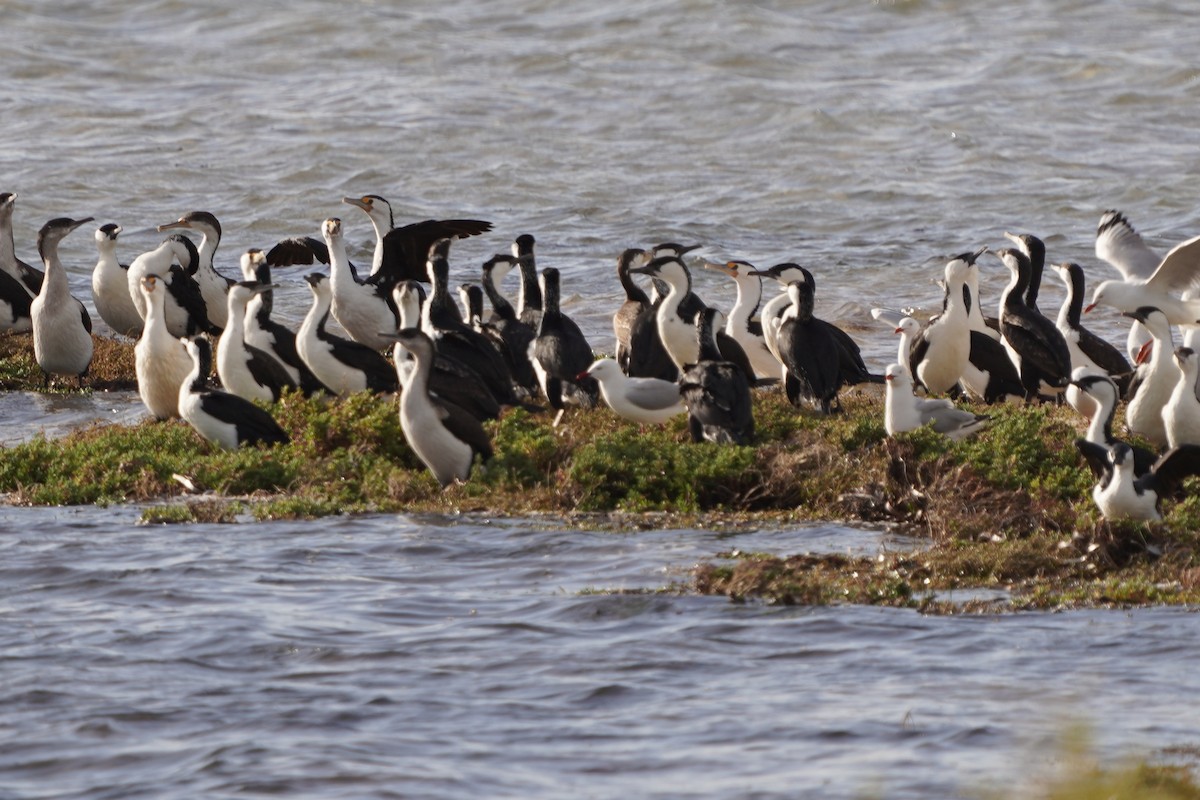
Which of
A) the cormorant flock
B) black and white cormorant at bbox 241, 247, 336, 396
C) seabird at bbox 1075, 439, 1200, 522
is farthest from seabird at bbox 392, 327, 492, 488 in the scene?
seabird at bbox 1075, 439, 1200, 522

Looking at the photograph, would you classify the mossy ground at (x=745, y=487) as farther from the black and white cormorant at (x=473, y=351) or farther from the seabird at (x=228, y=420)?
the black and white cormorant at (x=473, y=351)

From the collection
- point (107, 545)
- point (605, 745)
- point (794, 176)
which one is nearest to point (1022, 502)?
point (605, 745)

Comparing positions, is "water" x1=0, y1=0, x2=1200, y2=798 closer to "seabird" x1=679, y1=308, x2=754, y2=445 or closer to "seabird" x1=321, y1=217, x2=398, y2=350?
"seabird" x1=679, y1=308, x2=754, y2=445

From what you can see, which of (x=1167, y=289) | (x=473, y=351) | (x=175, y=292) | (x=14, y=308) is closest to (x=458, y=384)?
(x=473, y=351)

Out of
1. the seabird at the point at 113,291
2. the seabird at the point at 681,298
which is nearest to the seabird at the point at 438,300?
the seabird at the point at 681,298

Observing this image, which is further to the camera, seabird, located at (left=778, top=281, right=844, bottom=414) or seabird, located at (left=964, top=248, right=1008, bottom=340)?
seabird, located at (left=964, top=248, right=1008, bottom=340)

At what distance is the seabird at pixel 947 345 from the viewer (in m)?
14.0

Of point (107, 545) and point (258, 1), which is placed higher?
point (258, 1)

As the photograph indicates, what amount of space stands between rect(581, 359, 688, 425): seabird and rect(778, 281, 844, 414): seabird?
3.22ft

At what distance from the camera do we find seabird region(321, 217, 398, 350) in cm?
1600

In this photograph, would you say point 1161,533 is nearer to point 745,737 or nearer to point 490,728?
point 745,737

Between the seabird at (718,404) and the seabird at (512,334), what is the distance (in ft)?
7.52

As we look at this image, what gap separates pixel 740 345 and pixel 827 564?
5.55 metres

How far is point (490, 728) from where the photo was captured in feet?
24.1
